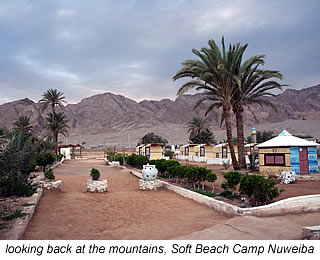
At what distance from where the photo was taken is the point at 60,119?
41844 mm

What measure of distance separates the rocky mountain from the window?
3054 inches

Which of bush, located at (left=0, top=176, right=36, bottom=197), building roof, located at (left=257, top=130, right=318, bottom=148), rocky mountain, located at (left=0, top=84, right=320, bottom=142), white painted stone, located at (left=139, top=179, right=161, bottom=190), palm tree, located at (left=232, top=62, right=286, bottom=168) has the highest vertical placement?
rocky mountain, located at (left=0, top=84, right=320, bottom=142)

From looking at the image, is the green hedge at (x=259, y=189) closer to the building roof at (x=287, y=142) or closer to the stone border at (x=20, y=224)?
the stone border at (x=20, y=224)

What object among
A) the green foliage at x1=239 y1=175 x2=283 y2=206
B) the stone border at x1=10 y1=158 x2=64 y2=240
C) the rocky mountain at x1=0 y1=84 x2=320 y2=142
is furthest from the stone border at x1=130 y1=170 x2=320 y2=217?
the rocky mountain at x1=0 y1=84 x2=320 y2=142

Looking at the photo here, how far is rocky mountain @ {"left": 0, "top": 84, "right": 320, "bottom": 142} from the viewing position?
112938mm

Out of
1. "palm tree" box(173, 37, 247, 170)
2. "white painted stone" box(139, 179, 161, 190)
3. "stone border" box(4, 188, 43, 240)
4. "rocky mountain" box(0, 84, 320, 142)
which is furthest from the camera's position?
"rocky mountain" box(0, 84, 320, 142)

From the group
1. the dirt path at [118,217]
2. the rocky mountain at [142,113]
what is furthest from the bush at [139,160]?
the rocky mountain at [142,113]

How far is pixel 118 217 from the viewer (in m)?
7.83

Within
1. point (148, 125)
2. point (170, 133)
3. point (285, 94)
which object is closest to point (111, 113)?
point (148, 125)

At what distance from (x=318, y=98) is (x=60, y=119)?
116309 mm

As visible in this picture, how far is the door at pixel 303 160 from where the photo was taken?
1739cm

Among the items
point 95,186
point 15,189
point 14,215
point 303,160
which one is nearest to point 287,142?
point 303,160

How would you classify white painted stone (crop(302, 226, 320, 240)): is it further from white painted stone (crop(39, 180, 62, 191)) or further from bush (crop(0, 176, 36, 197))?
white painted stone (crop(39, 180, 62, 191))

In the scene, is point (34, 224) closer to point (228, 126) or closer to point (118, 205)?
point (118, 205)
